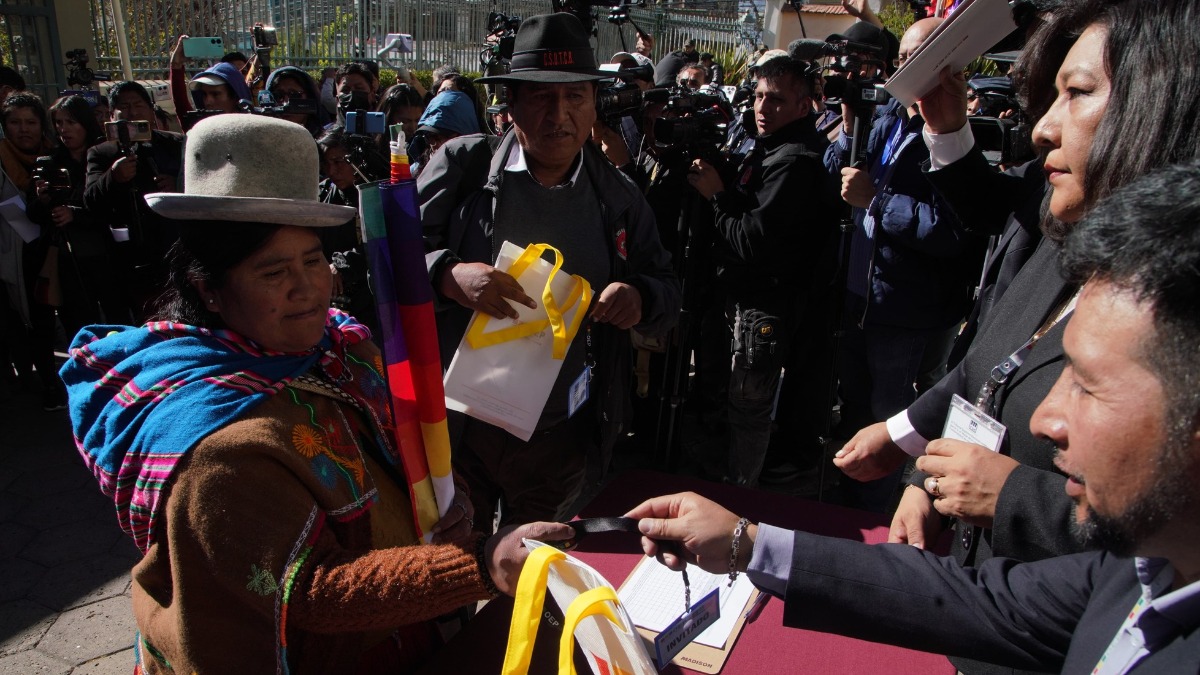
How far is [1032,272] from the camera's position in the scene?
174 centimetres

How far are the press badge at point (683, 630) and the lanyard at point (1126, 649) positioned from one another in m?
0.57

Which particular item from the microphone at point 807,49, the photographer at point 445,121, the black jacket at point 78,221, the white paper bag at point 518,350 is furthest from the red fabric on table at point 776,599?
the black jacket at point 78,221

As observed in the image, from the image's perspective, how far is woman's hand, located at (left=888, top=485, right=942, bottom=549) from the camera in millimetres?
1700

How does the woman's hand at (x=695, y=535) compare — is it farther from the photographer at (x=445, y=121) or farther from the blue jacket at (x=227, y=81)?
the blue jacket at (x=227, y=81)

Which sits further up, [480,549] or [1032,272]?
[1032,272]

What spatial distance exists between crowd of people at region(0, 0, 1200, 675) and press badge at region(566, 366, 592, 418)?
2 centimetres

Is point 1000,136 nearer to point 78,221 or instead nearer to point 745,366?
point 745,366

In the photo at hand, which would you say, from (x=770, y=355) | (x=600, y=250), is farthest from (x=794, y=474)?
(x=600, y=250)

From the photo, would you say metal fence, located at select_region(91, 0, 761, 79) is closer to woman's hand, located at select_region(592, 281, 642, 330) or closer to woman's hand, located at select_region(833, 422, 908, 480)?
woman's hand, located at select_region(592, 281, 642, 330)

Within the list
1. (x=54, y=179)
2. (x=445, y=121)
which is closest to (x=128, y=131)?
(x=54, y=179)

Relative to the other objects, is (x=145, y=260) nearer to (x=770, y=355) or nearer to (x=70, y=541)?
(x=70, y=541)

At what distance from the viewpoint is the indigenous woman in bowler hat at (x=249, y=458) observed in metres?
1.30

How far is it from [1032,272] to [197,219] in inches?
68.0

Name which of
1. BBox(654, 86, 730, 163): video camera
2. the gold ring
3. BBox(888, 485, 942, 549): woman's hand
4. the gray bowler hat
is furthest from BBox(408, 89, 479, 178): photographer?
the gold ring
